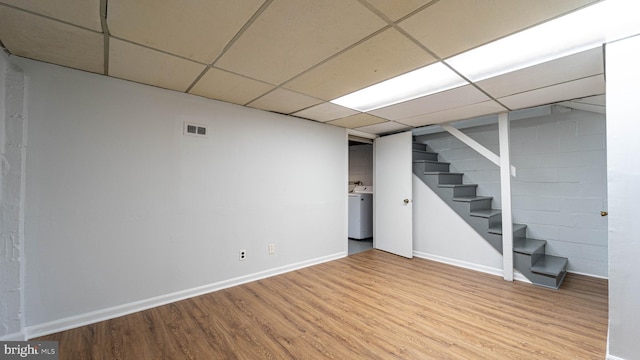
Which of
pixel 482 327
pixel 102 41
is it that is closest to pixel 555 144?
pixel 482 327

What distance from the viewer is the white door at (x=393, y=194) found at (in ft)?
13.6

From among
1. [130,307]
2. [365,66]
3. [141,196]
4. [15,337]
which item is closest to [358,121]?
[365,66]

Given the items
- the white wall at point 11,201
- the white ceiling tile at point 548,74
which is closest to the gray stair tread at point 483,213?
the white ceiling tile at point 548,74

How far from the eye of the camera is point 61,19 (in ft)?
4.85

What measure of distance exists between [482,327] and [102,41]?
3.60 m

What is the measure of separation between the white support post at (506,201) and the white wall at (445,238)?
0.19 m

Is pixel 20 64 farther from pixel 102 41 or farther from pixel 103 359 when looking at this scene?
pixel 103 359

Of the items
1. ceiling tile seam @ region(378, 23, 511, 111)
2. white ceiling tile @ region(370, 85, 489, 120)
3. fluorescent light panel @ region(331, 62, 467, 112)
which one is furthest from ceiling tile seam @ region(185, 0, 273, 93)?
white ceiling tile @ region(370, 85, 489, 120)

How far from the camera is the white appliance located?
5.40m

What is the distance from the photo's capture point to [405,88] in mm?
2615

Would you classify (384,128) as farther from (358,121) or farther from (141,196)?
(141,196)

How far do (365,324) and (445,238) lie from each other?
2.36 meters

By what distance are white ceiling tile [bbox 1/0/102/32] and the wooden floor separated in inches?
85.9

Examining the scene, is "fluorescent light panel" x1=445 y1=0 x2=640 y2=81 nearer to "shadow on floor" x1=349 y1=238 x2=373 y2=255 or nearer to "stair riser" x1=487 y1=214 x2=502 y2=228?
"stair riser" x1=487 y1=214 x2=502 y2=228
